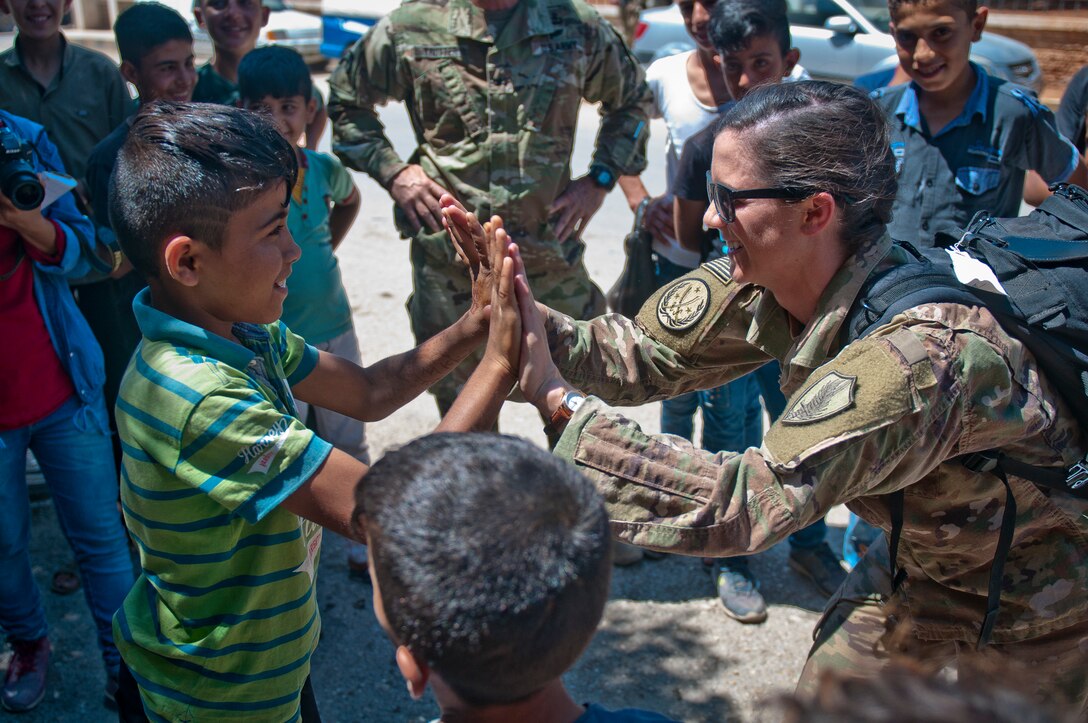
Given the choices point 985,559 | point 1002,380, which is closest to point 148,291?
point 1002,380

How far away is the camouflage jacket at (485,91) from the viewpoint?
3812mm

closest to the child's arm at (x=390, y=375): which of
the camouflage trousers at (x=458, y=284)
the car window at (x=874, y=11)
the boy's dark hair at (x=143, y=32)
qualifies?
the camouflage trousers at (x=458, y=284)

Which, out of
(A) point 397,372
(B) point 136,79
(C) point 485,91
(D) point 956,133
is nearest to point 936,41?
(D) point 956,133

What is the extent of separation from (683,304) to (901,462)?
82 centimetres

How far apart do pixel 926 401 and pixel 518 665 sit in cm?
95

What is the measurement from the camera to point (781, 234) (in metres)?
2.13

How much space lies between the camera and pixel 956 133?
149 inches

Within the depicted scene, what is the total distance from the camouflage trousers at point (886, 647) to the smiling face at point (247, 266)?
4.87ft

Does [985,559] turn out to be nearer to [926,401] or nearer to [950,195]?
[926,401]

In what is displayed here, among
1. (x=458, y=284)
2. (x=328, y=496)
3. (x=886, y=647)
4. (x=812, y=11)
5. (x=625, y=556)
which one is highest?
(x=328, y=496)

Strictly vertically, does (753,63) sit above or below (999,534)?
above

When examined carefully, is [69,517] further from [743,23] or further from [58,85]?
[743,23]

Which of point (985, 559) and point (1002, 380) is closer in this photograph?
point (1002, 380)

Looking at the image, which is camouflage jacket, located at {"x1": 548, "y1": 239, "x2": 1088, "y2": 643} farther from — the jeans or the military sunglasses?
the jeans
